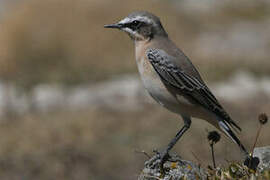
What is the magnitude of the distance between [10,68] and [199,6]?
59.5 feet

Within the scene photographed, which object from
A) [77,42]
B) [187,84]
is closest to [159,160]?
[187,84]

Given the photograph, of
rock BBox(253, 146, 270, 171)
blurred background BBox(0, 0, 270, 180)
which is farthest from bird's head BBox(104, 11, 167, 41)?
rock BBox(253, 146, 270, 171)

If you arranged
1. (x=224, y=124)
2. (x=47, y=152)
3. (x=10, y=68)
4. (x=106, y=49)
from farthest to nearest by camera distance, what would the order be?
(x=106, y=49) → (x=10, y=68) → (x=47, y=152) → (x=224, y=124)

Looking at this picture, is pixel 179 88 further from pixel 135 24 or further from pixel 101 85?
pixel 101 85

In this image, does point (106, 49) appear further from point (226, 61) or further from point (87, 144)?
point (87, 144)

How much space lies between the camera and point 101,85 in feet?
70.1

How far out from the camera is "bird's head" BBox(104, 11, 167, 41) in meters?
8.52

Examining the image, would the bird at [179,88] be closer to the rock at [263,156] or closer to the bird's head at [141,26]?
the bird's head at [141,26]

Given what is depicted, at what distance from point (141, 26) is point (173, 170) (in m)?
2.27

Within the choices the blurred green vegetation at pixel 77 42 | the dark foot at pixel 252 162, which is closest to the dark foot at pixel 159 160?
the dark foot at pixel 252 162

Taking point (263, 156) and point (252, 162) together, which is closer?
point (252, 162)

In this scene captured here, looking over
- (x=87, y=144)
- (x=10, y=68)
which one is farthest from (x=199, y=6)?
(x=87, y=144)

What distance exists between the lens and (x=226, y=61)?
25625 millimetres

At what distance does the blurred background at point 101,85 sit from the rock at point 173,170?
167 mm
